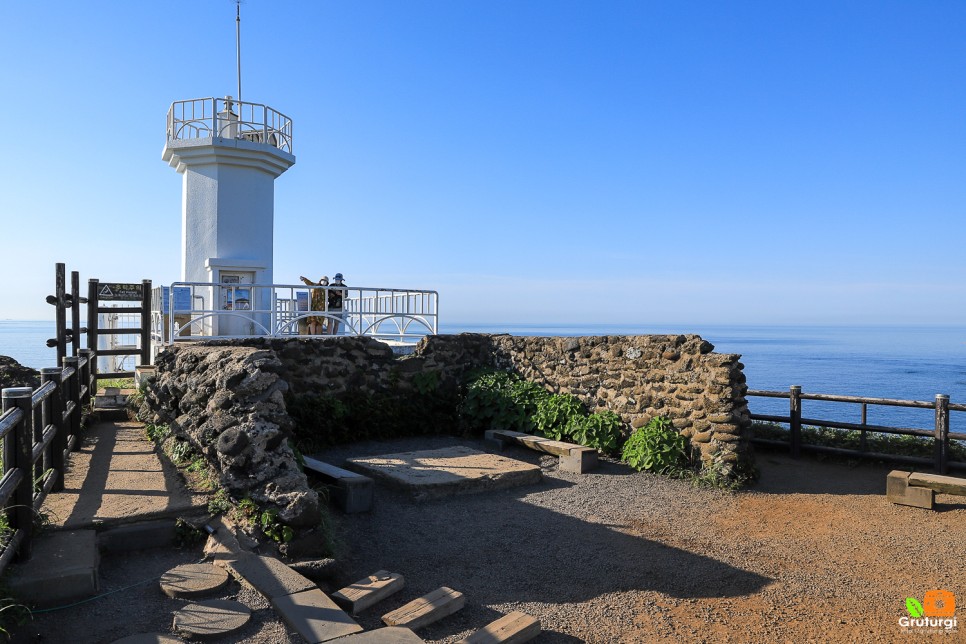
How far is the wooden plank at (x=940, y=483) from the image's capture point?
6691 mm

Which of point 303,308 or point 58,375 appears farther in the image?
point 303,308

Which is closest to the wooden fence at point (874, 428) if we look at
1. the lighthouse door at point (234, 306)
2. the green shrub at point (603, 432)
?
the green shrub at point (603, 432)

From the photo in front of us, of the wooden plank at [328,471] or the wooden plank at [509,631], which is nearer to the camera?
the wooden plank at [509,631]

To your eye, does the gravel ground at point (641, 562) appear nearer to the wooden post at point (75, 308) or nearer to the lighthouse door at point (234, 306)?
the wooden post at point (75, 308)

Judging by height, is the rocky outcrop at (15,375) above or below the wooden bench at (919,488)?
above

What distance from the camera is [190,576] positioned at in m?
4.21

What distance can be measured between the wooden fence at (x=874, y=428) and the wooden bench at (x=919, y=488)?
1.41 metres

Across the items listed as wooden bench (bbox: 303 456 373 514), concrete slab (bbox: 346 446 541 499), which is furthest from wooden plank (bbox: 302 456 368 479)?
concrete slab (bbox: 346 446 541 499)

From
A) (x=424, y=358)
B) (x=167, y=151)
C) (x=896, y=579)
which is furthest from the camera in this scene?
(x=167, y=151)

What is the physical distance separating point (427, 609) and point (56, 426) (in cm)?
365

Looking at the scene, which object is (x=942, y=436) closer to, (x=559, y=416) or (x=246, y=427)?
(x=559, y=416)

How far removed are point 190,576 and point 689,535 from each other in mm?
4170

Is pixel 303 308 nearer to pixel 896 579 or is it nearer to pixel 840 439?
pixel 840 439

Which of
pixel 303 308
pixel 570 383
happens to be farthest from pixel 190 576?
pixel 303 308
